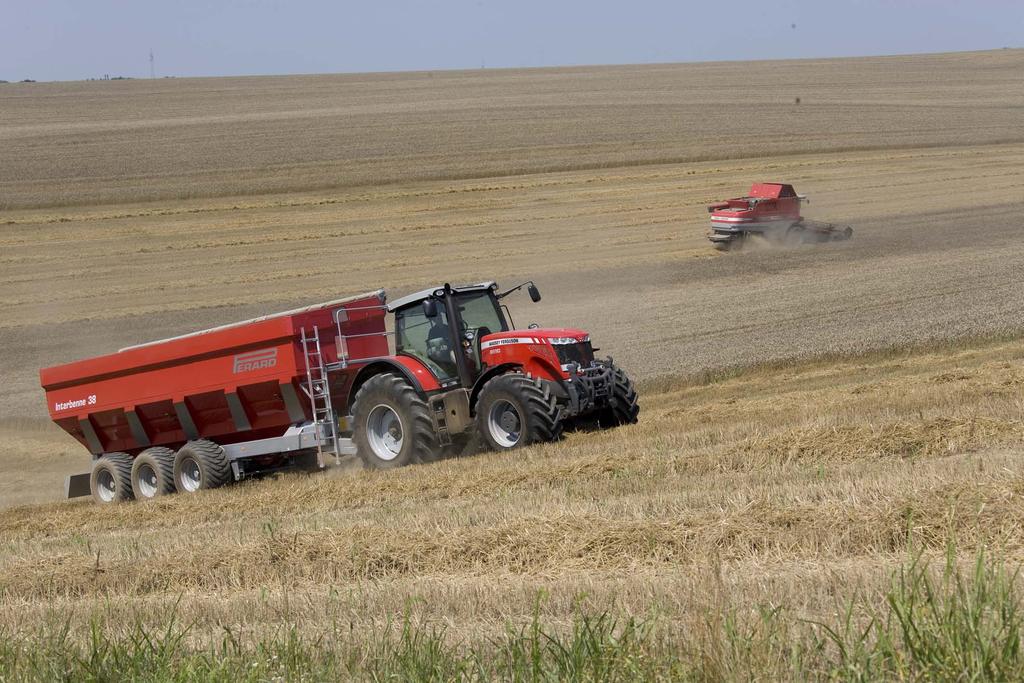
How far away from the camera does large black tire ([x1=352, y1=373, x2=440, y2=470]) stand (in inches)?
461

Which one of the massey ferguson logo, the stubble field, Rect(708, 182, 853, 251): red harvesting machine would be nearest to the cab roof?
the massey ferguson logo

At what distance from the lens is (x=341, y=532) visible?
7102mm

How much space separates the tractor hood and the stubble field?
3.52ft

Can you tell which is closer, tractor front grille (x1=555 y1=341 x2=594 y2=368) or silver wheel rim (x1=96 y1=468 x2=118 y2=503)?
tractor front grille (x1=555 y1=341 x2=594 y2=368)

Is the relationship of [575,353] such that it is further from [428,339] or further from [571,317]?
[571,317]

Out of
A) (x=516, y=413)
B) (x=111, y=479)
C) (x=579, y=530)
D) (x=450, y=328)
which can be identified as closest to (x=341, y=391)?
(x=450, y=328)

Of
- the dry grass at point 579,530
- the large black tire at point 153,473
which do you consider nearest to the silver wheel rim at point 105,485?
the large black tire at point 153,473

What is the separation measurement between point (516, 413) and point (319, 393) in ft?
8.41

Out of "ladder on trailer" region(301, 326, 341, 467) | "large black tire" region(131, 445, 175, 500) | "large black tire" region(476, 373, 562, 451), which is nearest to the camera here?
"large black tire" region(476, 373, 562, 451)

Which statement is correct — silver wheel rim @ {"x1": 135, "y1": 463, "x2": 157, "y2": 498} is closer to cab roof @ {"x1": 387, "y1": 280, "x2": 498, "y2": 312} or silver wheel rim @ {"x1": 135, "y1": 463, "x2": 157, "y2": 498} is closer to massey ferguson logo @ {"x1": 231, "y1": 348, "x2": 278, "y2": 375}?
massey ferguson logo @ {"x1": 231, "y1": 348, "x2": 278, "y2": 375}

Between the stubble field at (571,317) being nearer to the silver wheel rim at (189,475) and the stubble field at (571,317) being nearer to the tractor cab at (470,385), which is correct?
the tractor cab at (470,385)

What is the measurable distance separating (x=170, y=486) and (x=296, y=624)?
8.92m

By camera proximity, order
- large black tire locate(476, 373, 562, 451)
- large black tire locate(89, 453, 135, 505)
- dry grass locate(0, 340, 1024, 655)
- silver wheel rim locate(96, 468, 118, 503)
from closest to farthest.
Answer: dry grass locate(0, 340, 1024, 655)
large black tire locate(476, 373, 562, 451)
large black tire locate(89, 453, 135, 505)
silver wheel rim locate(96, 468, 118, 503)

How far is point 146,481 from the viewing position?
13.8 m
